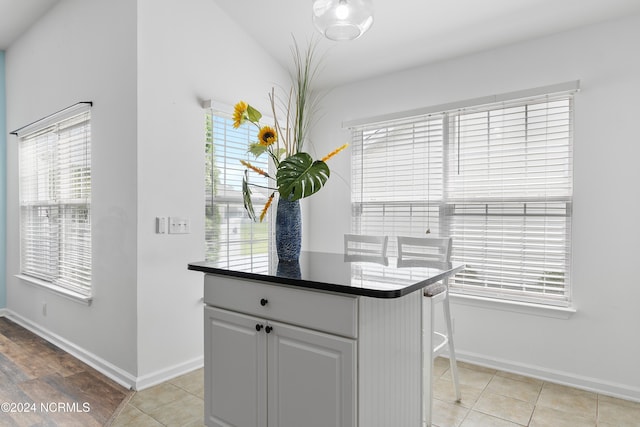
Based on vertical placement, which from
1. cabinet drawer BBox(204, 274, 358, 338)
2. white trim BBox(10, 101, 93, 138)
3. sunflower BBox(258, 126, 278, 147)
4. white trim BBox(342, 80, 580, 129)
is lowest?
cabinet drawer BBox(204, 274, 358, 338)

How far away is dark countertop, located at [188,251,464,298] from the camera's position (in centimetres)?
141

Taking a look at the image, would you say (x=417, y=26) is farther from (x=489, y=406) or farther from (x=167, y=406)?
(x=167, y=406)

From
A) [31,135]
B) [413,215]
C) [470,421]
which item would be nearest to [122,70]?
[31,135]

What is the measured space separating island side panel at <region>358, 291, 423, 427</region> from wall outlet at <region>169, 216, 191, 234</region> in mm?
1765

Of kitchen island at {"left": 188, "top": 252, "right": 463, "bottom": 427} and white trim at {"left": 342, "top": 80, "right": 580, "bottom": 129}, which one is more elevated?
white trim at {"left": 342, "top": 80, "right": 580, "bottom": 129}

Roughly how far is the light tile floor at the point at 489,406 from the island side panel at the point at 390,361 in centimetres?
62

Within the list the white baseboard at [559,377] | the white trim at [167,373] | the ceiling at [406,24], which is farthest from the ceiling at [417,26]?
the white trim at [167,373]

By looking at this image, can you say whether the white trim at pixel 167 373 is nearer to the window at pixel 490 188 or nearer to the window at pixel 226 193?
the window at pixel 226 193

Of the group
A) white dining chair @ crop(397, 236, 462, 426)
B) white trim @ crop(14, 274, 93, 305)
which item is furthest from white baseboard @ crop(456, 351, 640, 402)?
white trim @ crop(14, 274, 93, 305)

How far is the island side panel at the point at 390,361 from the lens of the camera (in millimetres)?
1479

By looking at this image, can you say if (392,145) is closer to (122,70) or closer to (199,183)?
(199,183)

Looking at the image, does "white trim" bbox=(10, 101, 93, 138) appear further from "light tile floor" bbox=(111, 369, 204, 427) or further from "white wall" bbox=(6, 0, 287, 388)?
"light tile floor" bbox=(111, 369, 204, 427)

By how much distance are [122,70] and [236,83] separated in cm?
91

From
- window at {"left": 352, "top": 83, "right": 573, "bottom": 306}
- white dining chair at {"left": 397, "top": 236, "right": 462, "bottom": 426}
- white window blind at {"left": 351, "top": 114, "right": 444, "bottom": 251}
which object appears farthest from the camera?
white window blind at {"left": 351, "top": 114, "right": 444, "bottom": 251}
